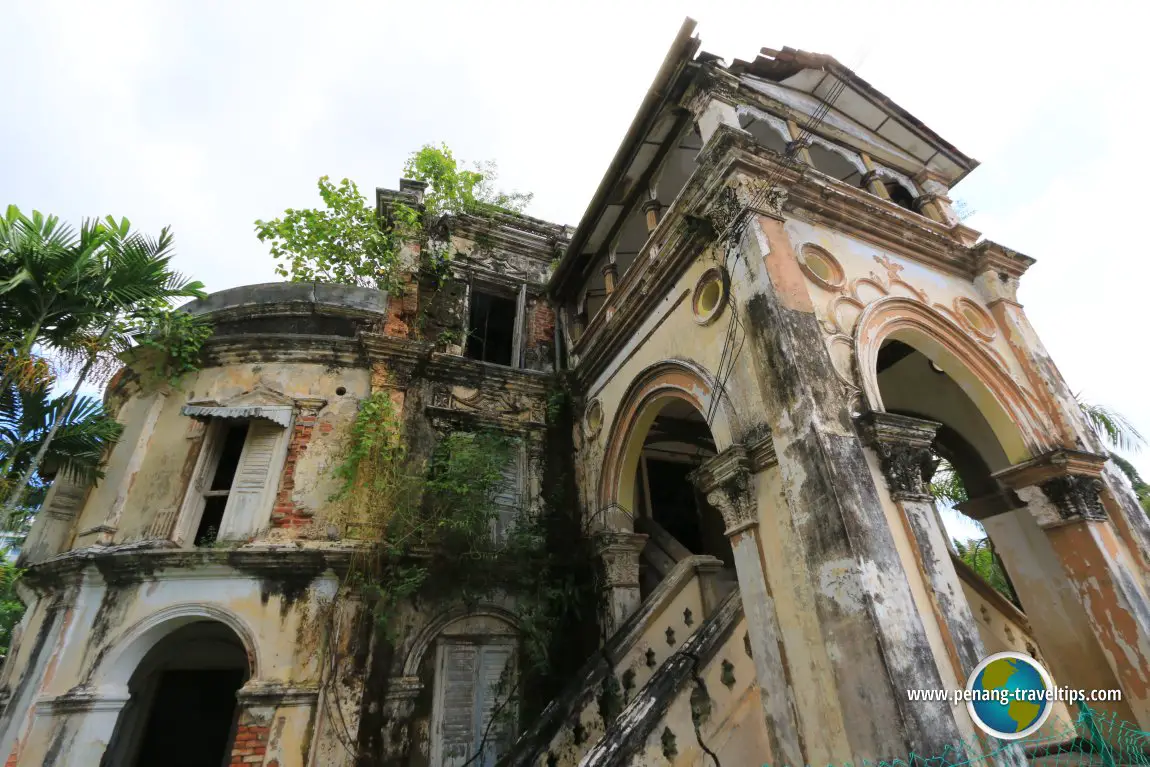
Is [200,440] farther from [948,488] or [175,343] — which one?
[948,488]

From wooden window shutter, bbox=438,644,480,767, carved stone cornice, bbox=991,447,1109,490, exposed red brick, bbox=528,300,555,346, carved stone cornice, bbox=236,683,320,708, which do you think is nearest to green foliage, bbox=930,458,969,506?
carved stone cornice, bbox=991,447,1109,490

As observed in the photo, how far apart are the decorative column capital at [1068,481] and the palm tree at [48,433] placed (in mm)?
9644

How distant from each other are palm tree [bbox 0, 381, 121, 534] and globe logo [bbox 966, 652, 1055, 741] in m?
7.93

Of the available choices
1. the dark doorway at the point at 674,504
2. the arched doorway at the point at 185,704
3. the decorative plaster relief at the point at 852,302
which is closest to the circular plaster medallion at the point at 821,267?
the decorative plaster relief at the point at 852,302

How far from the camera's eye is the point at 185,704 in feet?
26.8

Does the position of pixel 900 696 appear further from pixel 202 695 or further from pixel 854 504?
pixel 202 695

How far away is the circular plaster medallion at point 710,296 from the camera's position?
200 inches

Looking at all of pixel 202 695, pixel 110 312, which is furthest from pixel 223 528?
pixel 202 695

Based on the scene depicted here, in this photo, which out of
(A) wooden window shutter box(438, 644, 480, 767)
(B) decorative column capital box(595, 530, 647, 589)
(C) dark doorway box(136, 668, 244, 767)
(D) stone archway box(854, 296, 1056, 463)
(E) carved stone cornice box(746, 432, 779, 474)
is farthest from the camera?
(C) dark doorway box(136, 668, 244, 767)

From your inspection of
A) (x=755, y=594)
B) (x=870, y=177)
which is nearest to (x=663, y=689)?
(x=755, y=594)

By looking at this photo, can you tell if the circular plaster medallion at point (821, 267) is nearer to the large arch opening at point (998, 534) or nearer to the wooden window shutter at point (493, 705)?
the large arch opening at point (998, 534)

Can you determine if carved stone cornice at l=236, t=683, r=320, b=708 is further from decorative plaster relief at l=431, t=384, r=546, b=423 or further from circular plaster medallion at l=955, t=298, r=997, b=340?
circular plaster medallion at l=955, t=298, r=997, b=340

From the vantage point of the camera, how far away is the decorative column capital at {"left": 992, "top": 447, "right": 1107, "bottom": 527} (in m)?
4.89

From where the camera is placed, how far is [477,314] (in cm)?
991
